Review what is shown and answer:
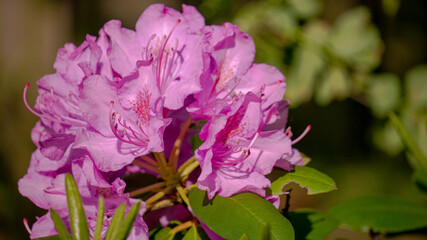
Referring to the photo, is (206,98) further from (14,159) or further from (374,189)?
(14,159)

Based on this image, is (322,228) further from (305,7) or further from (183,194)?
(305,7)

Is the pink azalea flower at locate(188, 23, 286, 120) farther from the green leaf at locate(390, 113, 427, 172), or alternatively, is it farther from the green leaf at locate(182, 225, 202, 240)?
the green leaf at locate(390, 113, 427, 172)

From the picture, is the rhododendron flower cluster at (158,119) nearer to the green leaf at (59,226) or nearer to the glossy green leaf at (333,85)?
the green leaf at (59,226)

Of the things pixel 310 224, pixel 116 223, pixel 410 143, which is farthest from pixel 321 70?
pixel 116 223

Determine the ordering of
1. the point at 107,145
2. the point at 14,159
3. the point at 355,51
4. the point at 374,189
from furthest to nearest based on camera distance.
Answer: the point at 14,159
the point at 374,189
the point at 355,51
the point at 107,145

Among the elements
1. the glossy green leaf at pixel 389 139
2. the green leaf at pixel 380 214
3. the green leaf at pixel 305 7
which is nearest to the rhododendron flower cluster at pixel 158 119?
the green leaf at pixel 380 214

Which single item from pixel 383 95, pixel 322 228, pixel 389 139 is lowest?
pixel 389 139

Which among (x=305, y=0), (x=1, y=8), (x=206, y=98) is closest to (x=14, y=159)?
(x=1, y=8)

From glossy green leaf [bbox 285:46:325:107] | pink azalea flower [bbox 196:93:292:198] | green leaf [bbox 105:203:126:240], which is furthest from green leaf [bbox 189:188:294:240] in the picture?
glossy green leaf [bbox 285:46:325:107]
